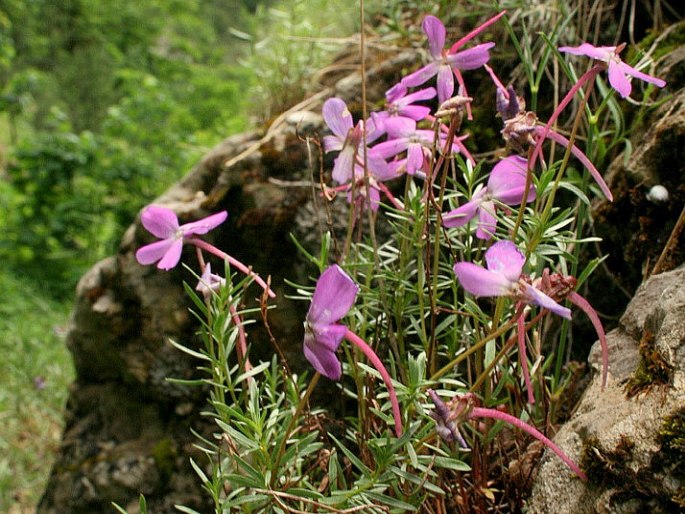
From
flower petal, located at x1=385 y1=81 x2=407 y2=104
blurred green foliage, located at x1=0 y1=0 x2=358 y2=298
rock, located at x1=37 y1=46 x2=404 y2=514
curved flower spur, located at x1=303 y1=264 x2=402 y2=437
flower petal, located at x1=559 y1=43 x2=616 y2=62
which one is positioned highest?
flower petal, located at x1=559 y1=43 x2=616 y2=62

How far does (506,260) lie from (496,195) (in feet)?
0.70

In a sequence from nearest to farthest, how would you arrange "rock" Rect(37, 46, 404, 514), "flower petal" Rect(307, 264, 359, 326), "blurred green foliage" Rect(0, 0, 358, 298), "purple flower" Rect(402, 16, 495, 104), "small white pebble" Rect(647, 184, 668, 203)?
"flower petal" Rect(307, 264, 359, 326) < "purple flower" Rect(402, 16, 495, 104) < "small white pebble" Rect(647, 184, 668, 203) < "rock" Rect(37, 46, 404, 514) < "blurred green foliage" Rect(0, 0, 358, 298)

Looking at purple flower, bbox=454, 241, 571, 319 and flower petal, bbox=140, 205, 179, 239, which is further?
flower petal, bbox=140, 205, 179, 239

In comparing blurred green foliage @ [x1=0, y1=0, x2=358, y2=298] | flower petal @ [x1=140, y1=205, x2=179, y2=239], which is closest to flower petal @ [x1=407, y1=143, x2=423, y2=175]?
flower petal @ [x1=140, y1=205, x2=179, y2=239]

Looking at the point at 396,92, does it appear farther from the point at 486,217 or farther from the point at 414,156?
the point at 486,217

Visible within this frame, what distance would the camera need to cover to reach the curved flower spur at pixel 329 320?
54 centimetres

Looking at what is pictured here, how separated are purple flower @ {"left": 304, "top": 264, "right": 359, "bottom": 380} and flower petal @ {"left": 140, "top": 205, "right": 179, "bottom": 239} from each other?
0.32m

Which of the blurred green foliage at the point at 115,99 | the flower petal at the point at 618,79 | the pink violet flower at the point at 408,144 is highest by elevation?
the flower petal at the point at 618,79

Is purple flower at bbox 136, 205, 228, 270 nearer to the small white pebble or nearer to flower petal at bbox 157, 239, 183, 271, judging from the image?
flower petal at bbox 157, 239, 183, 271

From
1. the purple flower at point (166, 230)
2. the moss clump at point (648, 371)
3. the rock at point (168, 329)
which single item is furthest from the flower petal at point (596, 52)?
the rock at point (168, 329)

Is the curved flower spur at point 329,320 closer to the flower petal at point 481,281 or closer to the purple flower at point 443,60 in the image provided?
the flower petal at point 481,281

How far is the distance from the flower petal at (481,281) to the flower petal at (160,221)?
1.34 ft

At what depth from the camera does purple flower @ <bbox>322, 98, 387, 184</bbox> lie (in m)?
0.77

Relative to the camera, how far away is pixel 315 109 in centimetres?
166
